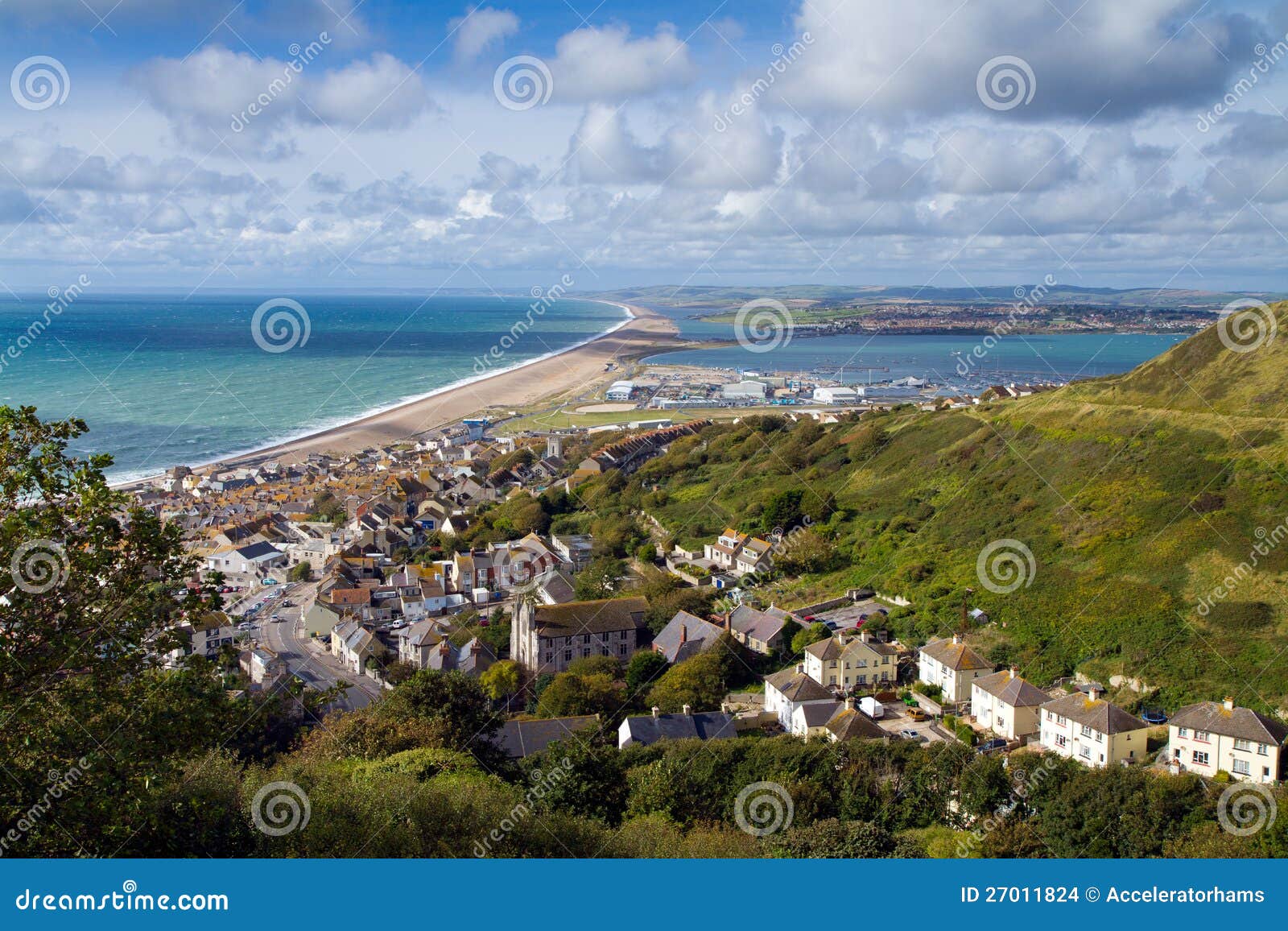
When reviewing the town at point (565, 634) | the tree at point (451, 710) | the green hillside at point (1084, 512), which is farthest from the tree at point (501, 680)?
the green hillside at point (1084, 512)

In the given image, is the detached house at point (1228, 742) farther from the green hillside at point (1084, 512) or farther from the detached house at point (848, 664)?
the detached house at point (848, 664)

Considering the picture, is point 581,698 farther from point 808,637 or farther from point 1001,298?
point 1001,298

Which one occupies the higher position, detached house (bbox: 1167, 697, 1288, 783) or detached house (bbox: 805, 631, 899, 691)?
detached house (bbox: 805, 631, 899, 691)

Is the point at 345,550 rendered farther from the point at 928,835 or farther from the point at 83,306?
the point at 83,306

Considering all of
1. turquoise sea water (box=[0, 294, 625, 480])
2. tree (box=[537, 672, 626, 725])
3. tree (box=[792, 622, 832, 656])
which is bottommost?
tree (box=[537, 672, 626, 725])

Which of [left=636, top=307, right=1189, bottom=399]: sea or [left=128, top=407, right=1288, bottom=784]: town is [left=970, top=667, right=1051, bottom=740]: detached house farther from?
[left=636, top=307, right=1189, bottom=399]: sea

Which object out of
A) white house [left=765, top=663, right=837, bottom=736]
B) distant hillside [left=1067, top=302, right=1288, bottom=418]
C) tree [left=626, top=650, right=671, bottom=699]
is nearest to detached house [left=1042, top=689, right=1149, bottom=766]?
white house [left=765, top=663, right=837, bottom=736]
